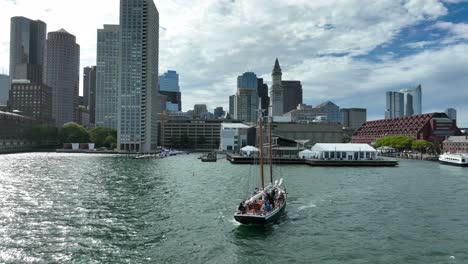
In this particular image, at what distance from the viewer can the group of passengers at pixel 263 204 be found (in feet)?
147

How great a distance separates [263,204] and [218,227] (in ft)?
20.7

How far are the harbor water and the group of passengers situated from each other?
6.65 feet

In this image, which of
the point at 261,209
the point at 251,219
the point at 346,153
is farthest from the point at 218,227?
the point at 346,153

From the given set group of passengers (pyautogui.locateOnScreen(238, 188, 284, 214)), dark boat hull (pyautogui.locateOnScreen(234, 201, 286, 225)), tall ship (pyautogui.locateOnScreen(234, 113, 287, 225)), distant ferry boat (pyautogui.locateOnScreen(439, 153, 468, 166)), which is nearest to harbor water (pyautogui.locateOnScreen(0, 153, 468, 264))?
dark boat hull (pyautogui.locateOnScreen(234, 201, 286, 225))

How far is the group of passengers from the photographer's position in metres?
44.9

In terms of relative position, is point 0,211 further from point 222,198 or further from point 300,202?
point 300,202

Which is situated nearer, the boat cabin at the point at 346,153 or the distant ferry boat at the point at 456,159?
the distant ferry boat at the point at 456,159

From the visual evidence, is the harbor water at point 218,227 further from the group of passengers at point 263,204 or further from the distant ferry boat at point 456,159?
the distant ferry boat at point 456,159

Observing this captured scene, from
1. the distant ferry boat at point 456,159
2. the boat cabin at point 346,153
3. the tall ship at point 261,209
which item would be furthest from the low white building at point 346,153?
the tall ship at point 261,209

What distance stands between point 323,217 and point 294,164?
333 feet

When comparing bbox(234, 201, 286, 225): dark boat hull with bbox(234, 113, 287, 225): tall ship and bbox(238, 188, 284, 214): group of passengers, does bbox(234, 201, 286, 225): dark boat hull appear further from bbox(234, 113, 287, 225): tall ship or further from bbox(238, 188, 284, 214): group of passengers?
bbox(238, 188, 284, 214): group of passengers

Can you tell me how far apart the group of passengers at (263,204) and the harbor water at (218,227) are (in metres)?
2.03

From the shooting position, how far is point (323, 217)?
50.4 metres

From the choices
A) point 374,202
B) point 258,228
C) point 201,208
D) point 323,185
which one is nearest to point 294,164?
point 323,185
